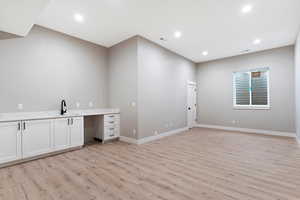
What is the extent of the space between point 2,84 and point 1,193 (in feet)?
7.63

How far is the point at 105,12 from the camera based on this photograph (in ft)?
10.9

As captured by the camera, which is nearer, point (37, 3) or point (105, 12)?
point (37, 3)

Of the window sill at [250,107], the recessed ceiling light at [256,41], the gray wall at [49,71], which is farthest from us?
the window sill at [250,107]

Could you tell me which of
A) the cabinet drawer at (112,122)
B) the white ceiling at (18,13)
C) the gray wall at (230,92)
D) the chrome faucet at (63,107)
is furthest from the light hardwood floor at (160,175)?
the white ceiling at (18,13)

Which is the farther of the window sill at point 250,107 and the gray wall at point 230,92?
the window sill at point 250,107

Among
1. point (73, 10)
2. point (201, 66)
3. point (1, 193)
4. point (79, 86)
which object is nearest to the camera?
point (1, 193)

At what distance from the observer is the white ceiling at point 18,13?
205 centimetres

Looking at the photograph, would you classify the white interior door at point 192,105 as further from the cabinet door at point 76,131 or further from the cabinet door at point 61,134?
the cabinet door at point 61,134

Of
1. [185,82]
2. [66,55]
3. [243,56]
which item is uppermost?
[243,56]

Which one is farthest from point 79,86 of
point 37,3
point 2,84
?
point 37,3

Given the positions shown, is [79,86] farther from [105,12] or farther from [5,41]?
[105,12]

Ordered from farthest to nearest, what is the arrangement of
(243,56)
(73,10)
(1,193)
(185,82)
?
(185,82) < (243,56) < (73,10) < (1,193)

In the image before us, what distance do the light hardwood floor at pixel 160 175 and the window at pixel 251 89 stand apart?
2.27 meters

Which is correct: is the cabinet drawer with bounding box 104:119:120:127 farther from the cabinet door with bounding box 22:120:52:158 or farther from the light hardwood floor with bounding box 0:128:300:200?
the cabinet door with bounding box 22:120:52:158
